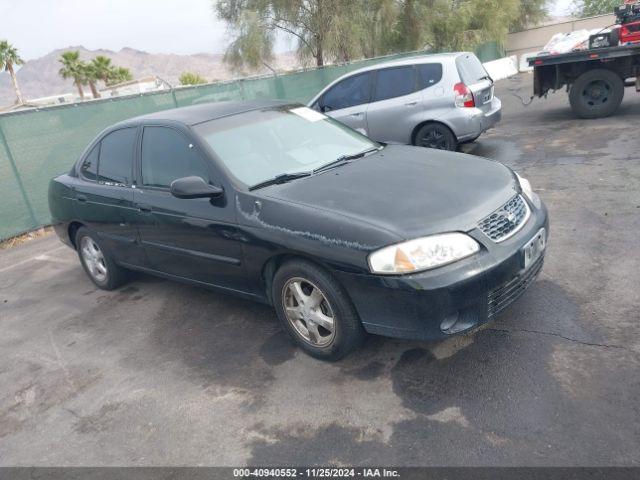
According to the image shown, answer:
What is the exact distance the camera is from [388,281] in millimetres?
2957

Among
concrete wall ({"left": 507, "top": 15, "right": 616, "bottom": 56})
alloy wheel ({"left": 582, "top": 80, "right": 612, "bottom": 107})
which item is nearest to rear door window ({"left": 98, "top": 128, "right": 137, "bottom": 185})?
alloy wheel ({"left": 582, "top": 80, "right": 612, "bottom": 107})

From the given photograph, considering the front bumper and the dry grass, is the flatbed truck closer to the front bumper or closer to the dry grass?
the front bumper

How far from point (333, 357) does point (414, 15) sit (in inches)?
968

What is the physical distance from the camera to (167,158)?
4293mm

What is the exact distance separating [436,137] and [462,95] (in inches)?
27.8

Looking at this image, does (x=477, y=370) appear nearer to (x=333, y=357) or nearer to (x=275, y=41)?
(x=333, y=357)

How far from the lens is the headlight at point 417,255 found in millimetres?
2945

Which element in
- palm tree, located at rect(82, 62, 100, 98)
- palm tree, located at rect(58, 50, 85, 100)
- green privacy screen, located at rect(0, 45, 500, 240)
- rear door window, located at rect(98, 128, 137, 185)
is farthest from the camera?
palm tree, located at rect(82, 62, 100, 98)

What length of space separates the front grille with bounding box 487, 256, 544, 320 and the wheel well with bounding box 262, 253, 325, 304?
1072 millimetres

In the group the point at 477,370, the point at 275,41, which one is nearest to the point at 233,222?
the point at 477,370

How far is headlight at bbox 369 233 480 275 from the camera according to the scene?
116 inches

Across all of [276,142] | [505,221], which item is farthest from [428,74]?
[505,221]

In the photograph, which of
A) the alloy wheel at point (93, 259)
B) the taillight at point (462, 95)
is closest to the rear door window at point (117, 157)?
the alloy wheel at point (93, 259)

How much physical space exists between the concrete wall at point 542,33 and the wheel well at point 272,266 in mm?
32845
